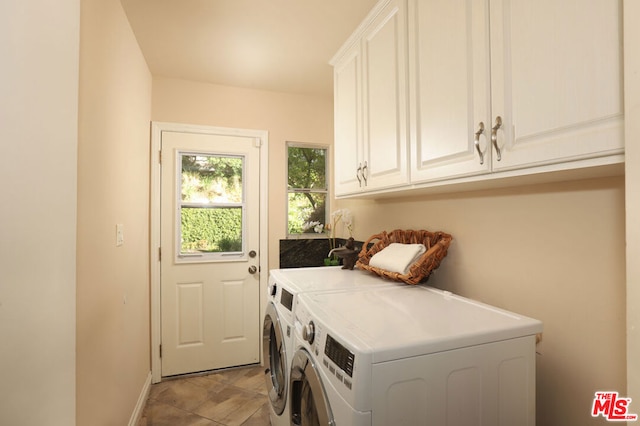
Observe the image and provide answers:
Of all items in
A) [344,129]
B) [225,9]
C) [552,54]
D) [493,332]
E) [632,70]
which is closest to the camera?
[632,70]

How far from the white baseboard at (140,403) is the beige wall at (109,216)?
0.05m

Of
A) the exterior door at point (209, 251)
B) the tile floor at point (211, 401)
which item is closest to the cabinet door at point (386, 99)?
the exterior door at point (209, 251)

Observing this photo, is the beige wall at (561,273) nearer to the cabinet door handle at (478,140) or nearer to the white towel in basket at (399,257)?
the white towel in basket at (399,257)

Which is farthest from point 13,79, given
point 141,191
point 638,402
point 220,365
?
point 220,365

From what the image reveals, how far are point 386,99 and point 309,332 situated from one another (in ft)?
3.74

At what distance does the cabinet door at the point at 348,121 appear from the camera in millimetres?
1854

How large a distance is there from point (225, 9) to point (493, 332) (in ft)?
6.37

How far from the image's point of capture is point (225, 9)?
5.56ft

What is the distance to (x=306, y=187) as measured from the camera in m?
2.99

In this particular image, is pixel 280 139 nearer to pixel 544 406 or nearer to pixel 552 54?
pixel 552 54

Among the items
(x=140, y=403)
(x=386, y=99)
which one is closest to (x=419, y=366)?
(x=386, y=99)

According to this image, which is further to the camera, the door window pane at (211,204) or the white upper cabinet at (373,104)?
the door window pane at (211,204)

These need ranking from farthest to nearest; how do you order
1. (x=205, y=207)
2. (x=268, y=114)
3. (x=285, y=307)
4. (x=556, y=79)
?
(x=268, y=114) < (x=205, y=207) < (x=285, y=307) < (x=556, y=79)

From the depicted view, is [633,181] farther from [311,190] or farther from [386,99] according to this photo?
[311,190]
